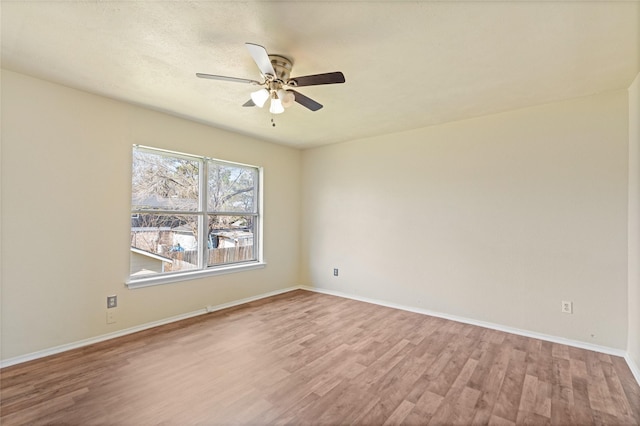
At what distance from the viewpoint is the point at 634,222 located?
100 inches

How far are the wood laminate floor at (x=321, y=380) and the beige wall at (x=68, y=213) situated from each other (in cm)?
32

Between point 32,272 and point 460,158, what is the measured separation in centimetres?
462

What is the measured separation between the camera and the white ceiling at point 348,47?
1.72 meters

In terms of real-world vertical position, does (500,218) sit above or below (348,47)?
below

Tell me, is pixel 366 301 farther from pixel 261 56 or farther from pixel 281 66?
pixel 261 56

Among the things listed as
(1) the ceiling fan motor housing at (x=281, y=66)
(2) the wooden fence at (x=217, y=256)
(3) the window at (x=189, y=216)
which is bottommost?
(2) the wooden fence at (x=217, y=256)

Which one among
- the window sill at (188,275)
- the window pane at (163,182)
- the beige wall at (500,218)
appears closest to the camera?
the beige wall at (500,218)

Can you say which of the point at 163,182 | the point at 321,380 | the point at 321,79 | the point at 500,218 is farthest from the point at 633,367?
the point at 163,182

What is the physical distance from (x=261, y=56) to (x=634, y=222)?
341 centimetres

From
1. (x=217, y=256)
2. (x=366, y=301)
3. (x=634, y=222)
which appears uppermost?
(x=634, y=222)

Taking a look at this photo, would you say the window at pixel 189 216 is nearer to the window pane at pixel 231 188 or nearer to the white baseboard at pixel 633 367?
the window pane at pixel 231 188

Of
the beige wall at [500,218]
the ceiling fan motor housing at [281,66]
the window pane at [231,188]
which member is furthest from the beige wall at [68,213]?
the beige wall at [500,218]

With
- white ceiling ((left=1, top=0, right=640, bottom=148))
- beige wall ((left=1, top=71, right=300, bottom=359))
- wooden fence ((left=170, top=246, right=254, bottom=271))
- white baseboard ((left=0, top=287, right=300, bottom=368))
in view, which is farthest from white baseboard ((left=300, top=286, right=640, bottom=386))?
beige wall ((left=1, top=71, right=300, bottom=359))

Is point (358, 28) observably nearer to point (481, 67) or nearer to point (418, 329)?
point (481, 67)
